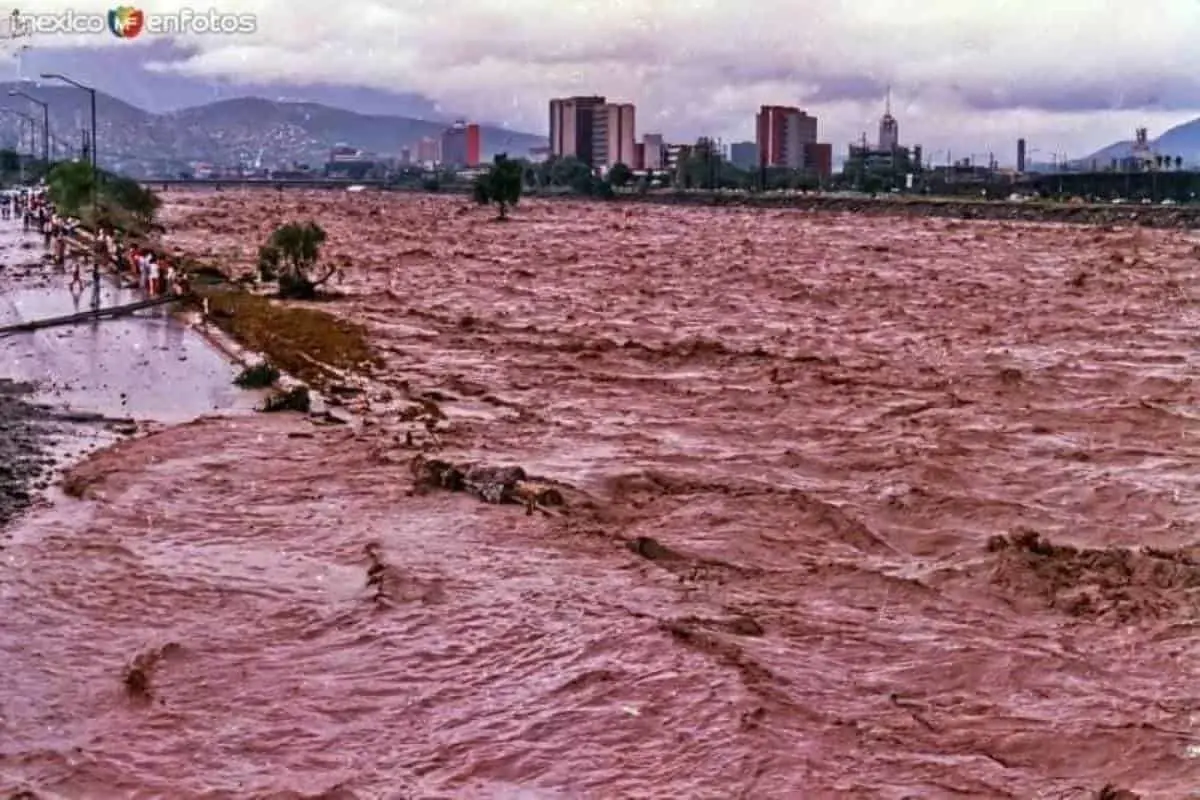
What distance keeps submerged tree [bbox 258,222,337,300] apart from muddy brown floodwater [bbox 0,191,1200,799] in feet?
43.9

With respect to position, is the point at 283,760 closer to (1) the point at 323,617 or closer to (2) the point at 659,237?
(1) the point at 323,617

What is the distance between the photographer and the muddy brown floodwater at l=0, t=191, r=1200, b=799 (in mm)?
11141

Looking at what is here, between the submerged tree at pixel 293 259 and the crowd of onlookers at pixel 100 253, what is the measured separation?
9.81 feet

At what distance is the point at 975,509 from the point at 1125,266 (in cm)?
4911

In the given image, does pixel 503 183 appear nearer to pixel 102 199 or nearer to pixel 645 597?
pixel 102 199

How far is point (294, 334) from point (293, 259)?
420 inches

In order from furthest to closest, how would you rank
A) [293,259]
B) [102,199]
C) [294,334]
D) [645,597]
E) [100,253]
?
[102,199]
[100,253]
[293,259]
[294,334]
[645,597]

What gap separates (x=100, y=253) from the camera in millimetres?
52000

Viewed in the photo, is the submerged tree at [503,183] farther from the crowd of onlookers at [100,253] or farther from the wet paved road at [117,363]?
the wet paved road at [117,363]

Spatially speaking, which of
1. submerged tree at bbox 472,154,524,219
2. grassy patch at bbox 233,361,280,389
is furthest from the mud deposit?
submerged tree at bbox 472,154,524,219

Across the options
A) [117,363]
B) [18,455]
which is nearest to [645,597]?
[18,455]

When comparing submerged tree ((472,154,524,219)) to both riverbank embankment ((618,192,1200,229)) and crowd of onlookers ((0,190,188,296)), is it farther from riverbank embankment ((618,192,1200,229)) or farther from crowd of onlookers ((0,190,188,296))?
crowd of onlookers ((0,190,188,296))

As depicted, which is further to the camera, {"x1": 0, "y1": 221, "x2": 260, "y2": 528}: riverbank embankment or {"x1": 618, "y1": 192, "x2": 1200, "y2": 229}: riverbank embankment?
{"x1": 618, "y1": 192, "x2": 1200, "y2": 229}: riverbank embankment

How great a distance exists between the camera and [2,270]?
152 feet
